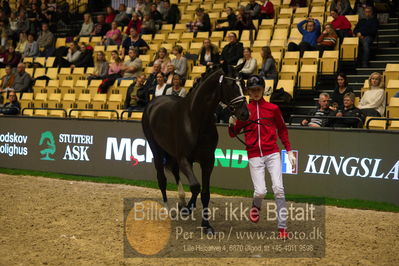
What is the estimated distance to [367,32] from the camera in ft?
44.9

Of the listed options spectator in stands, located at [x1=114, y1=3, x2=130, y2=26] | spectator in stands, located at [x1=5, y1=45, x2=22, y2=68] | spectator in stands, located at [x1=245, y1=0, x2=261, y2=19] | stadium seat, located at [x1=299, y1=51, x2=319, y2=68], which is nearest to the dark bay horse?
stadium seat, located at [x1=299, y1=51, x2=319, y2=68]

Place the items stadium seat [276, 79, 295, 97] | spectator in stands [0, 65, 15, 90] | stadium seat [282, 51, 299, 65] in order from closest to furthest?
stadium seat [276, 79, 295, 97] < stadium seat [282, 51, 299, 65] < spectator in stands [0, 65, 15, 90]

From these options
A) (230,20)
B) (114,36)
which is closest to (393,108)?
(230,20)

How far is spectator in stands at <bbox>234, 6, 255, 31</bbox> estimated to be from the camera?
16250 millimetres

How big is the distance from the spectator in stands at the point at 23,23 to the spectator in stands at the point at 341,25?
14.4 metres

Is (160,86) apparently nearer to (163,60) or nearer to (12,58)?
(163,60)

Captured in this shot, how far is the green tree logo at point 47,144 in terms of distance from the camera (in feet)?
44.5

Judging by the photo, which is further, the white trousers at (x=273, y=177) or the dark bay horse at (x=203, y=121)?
the dark bay horse at (x=203, y=121)

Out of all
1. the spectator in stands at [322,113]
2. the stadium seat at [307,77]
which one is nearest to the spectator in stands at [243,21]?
the stadium seat at [307,77]

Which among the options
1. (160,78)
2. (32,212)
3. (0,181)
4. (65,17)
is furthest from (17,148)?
(65,17)

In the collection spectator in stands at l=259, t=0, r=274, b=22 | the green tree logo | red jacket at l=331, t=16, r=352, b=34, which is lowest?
the green tree logo

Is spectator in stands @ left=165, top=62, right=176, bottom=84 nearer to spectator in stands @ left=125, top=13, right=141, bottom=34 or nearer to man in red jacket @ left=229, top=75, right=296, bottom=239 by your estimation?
spectator in stands @ left=125, top=13, right=141, bottom=34

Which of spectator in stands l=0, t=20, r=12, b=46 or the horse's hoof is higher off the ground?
spectator in stands l=0, t=20, r=12, b=46

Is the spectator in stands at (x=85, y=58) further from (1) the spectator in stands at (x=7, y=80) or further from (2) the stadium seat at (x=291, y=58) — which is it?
(2) the stadium seat at (x=291, y=58)
